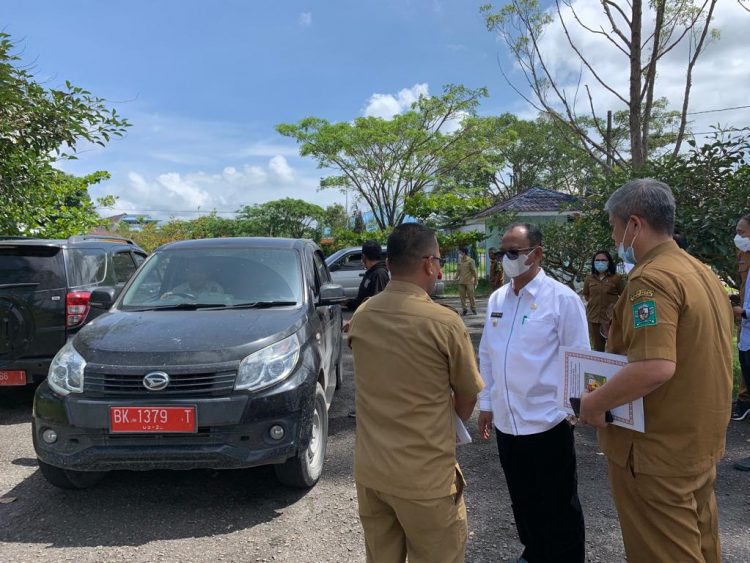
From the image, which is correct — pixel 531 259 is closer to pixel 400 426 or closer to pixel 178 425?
pixel 400 426

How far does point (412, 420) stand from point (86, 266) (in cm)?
499

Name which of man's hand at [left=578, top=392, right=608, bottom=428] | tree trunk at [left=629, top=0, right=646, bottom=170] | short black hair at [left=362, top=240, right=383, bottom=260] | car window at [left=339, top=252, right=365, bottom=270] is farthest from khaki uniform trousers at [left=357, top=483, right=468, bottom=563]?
car window at [left=339, top=252, right=365, bottom=270]

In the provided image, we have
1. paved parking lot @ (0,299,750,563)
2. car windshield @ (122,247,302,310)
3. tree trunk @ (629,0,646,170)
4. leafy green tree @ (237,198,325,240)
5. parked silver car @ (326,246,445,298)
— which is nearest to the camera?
paved parking lot @ (0,299,750,563)

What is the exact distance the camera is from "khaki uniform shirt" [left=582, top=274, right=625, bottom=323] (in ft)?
20.2

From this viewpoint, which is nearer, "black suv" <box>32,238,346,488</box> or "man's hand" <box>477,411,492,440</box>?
"man's hand" <box>477,411,492,440</box>

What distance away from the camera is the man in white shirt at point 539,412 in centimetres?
241

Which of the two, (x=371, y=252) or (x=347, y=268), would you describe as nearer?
(x=371, y=252)

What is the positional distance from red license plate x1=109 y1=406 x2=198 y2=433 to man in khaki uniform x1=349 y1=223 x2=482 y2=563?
151 centimetres

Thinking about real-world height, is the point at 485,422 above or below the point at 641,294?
below

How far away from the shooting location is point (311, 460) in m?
3.59

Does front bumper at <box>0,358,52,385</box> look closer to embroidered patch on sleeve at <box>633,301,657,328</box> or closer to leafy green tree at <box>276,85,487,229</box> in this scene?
embroidered patch on sleeve at <box>633,301,657,328</box>

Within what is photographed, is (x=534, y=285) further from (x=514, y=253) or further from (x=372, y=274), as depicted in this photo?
(x=372, y=274)

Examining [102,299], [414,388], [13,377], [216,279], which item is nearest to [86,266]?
[13,377]

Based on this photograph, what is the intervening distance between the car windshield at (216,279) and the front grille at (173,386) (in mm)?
926
